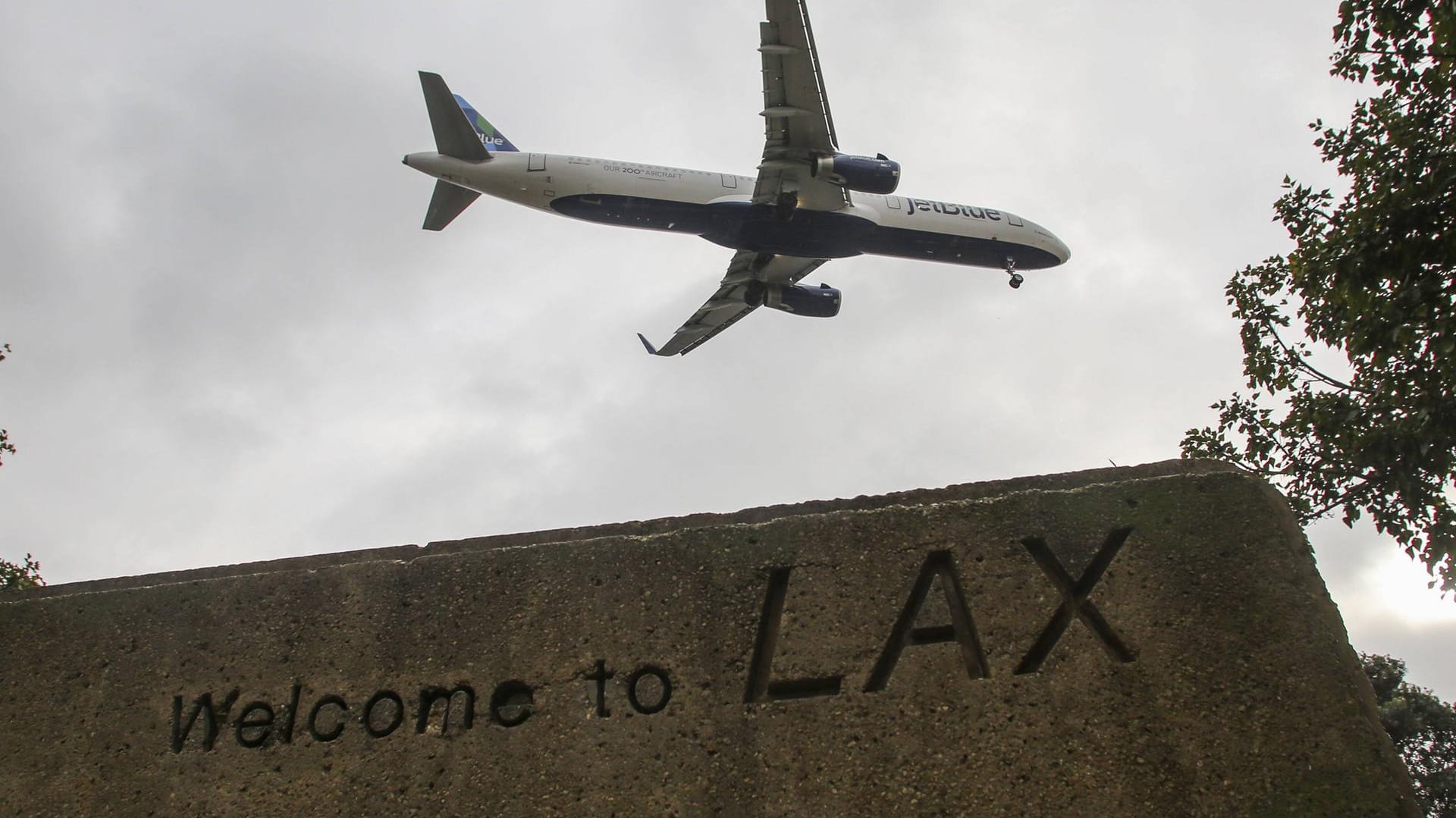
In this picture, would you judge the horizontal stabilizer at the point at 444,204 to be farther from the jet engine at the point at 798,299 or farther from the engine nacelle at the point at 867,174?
the engine nacelle at the point at 867,174

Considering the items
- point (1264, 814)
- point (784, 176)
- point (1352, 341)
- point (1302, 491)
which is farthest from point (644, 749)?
point (784, 176)

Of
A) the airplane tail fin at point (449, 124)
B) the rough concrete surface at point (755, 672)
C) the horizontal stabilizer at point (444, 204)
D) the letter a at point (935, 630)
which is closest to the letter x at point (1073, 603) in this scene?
the rough concrete surface at point (755, 672)

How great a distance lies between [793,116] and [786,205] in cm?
196

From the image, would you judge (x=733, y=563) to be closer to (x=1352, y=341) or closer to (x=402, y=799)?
(x=402, y=799)

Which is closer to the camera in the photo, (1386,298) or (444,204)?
(1386,298)

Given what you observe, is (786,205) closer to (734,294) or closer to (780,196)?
(780,196)

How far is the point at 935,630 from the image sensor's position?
2840 millimetres

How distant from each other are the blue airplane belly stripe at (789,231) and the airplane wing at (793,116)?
434mm

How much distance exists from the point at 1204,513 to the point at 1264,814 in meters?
0.77

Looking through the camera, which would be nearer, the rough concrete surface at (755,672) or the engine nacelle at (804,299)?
the rough concrete surface at (755,672)

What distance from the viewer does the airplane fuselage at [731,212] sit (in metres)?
22.1

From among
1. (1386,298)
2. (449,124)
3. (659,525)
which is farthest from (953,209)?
(659,525)

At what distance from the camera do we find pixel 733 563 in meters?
3.04

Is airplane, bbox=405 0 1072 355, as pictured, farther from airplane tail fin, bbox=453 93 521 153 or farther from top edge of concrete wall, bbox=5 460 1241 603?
top edge of concrete wall, bbox=5 460 1241 603
